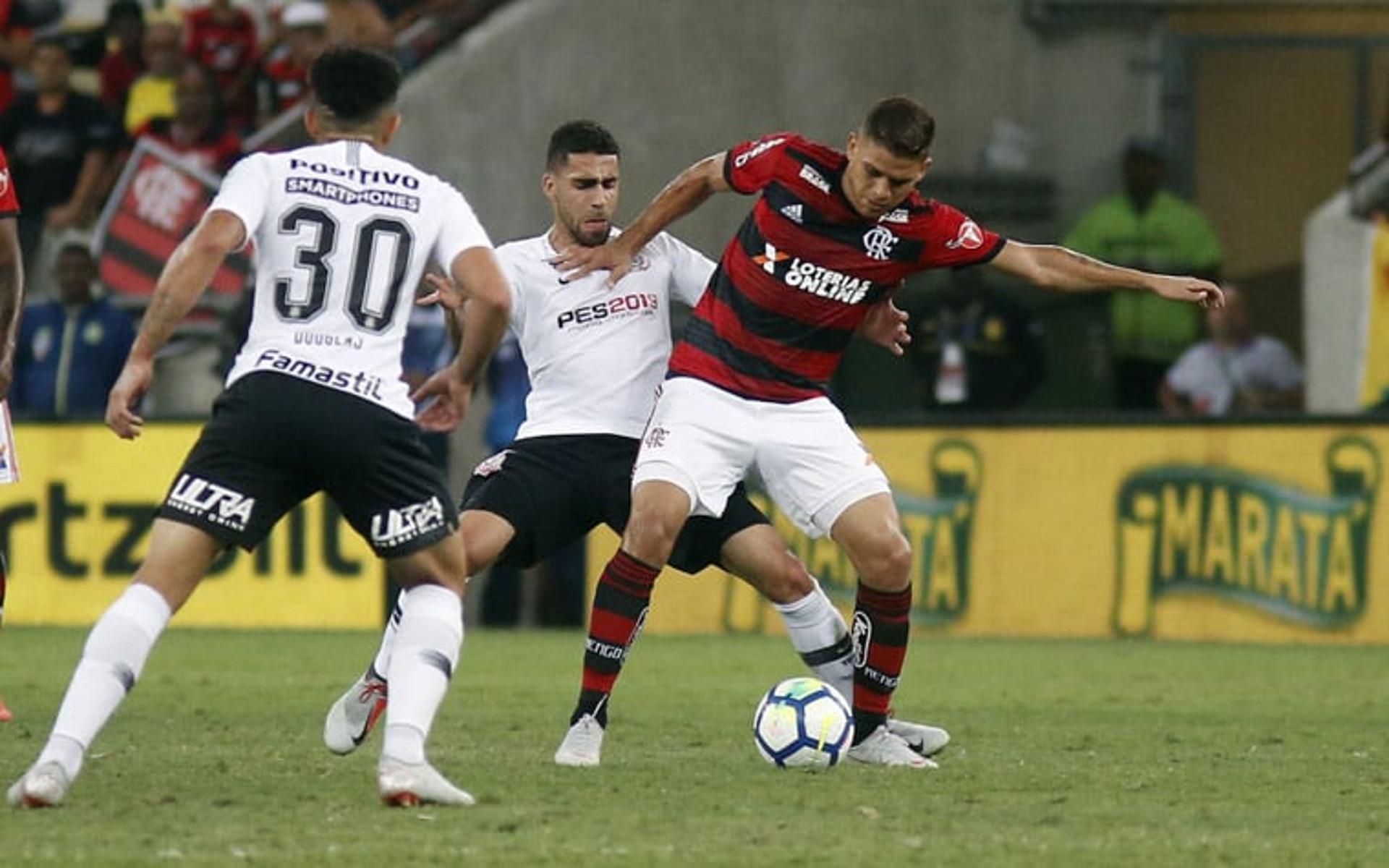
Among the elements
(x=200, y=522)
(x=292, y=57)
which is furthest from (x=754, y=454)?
(x=292, y=57)

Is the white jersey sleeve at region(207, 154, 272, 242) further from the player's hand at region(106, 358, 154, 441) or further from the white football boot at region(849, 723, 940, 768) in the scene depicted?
the white football boot at region(849, 723, 940, 768)

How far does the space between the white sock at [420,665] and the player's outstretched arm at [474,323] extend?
0.48 m

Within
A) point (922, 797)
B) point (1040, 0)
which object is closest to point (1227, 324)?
point (1040, 0)

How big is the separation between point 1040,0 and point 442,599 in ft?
42.2

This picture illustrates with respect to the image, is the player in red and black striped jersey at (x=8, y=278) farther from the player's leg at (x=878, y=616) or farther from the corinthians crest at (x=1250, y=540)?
the corinthians crest at (x=1250, y=540)

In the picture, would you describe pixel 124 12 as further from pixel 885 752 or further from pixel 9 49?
pixel 885 752

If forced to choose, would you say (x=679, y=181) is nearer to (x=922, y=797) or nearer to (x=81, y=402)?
(x=922, y=797)

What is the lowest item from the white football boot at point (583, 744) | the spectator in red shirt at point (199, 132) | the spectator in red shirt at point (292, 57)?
the white football boot at point (583, 744)

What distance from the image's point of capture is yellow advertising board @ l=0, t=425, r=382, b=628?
54.2ft

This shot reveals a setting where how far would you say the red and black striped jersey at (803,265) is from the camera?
8.84 m

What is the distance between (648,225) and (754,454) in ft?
2.93

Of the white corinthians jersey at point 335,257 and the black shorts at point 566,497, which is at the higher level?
the white corinthians jersey at point 335,257

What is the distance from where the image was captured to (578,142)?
932 centimetres

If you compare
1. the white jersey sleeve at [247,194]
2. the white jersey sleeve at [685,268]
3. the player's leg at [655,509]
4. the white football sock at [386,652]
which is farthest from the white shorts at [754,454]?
the white jersey sleeve at [247,194]
